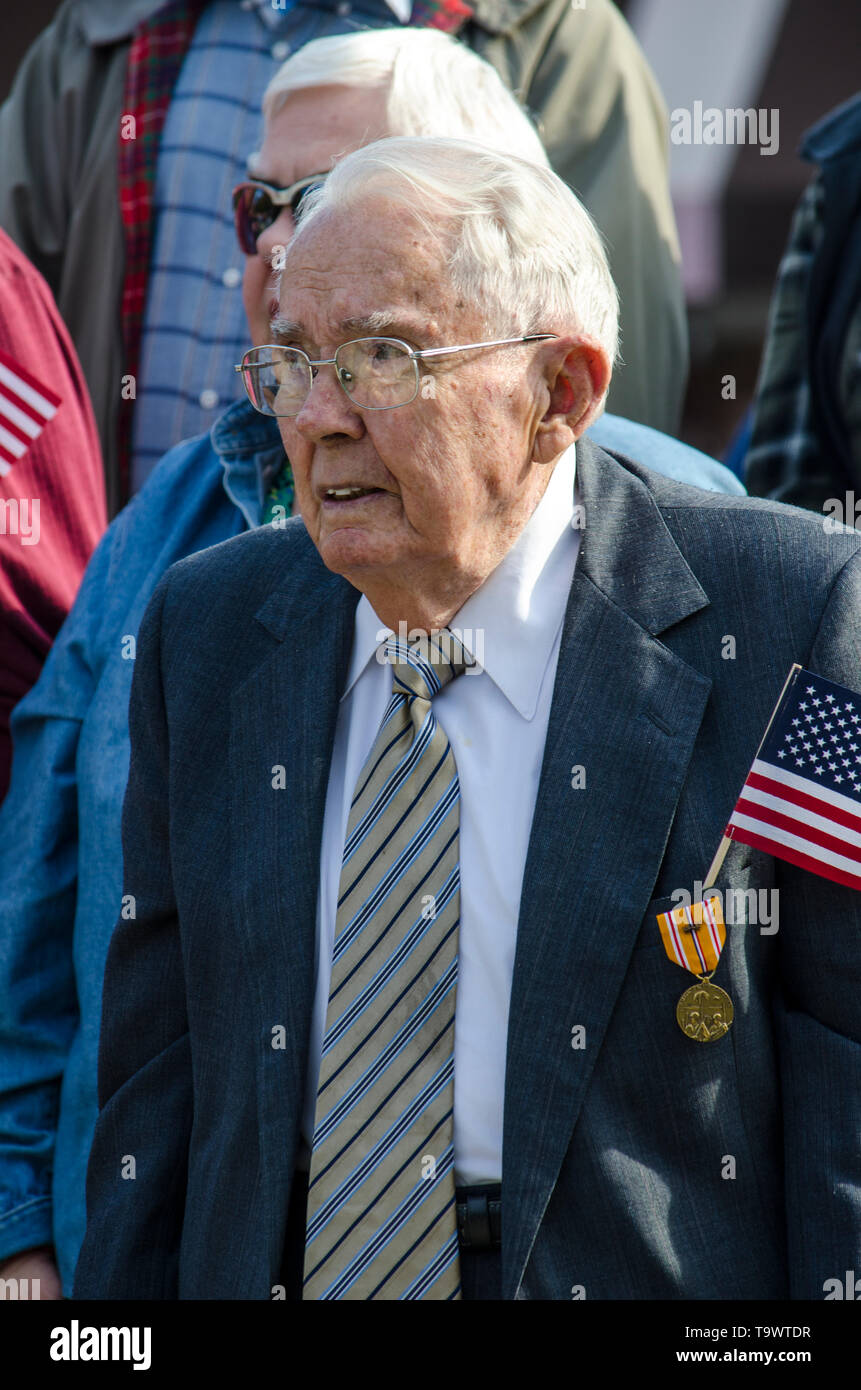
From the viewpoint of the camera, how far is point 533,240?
1861 mm

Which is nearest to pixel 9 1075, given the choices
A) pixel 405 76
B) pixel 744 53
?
pixel 405 76

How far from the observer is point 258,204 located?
262 centimetres

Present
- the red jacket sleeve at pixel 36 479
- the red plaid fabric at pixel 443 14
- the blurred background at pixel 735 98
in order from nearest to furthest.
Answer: the red jacket sleeve at pixel 36 479 < the red plaid fabric at pixel 443 14 < the blurred background at pixel 735 98

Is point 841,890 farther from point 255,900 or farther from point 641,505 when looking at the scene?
point 255,900

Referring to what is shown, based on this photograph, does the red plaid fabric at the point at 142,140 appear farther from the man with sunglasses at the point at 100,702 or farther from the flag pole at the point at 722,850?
the flag pole at the point at 722,850

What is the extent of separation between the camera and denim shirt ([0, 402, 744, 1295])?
234cm

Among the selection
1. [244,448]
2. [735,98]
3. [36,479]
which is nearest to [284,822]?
[244,448]

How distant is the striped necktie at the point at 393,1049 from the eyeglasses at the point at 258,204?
3.56ft

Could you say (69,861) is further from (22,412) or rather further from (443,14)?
(443,14)

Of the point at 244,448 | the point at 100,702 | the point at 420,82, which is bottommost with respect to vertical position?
the point at 100,702

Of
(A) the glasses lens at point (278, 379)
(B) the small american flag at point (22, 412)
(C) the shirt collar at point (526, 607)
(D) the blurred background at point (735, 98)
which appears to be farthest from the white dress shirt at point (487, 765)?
(D) the blurred background at point (735, 98)

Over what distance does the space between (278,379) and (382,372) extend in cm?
18

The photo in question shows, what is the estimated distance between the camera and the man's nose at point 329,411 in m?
1.83

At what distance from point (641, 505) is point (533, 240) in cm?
36
